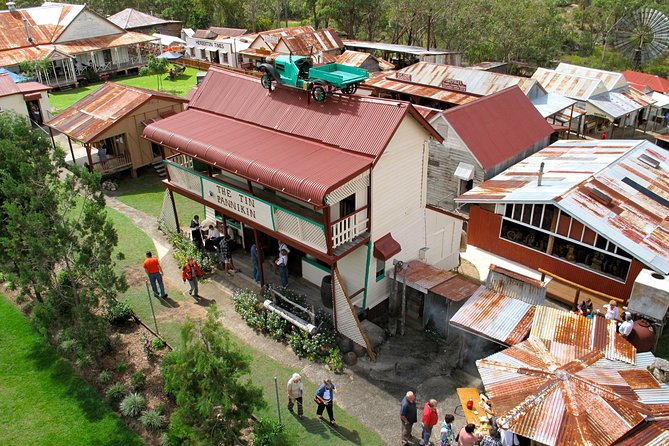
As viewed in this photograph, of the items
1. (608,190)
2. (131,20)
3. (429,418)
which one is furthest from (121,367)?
(131,20)

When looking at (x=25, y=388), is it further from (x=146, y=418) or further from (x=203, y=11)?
(x=203, y=11)

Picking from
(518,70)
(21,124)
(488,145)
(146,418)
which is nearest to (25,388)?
(146,418)

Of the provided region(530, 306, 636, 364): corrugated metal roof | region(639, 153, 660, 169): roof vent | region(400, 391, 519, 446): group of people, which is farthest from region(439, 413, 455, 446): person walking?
A: region(639, 153, 660, 169): roof vent

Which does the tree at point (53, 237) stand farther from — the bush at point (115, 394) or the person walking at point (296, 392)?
the person walking at point (296, 392)

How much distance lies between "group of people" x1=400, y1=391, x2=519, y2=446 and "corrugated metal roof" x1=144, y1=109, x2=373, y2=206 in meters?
5.63

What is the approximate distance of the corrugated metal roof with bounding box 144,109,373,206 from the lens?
14.4 m

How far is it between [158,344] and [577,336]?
11.6 meters

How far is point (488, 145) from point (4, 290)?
20.3m

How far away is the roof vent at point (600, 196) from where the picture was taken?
18281mm

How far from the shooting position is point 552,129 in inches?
1064

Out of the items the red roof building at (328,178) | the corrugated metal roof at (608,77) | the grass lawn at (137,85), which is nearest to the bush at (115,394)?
the red roof building at (328,178)

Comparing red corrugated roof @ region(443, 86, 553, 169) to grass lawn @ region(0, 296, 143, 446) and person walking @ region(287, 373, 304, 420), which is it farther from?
grass lawn @ region(0, 296, 143, 446)

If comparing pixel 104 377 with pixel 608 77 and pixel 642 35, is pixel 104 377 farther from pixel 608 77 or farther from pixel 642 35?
pixel 642 35

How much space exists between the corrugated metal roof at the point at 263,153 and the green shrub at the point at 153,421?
21.6 feet
